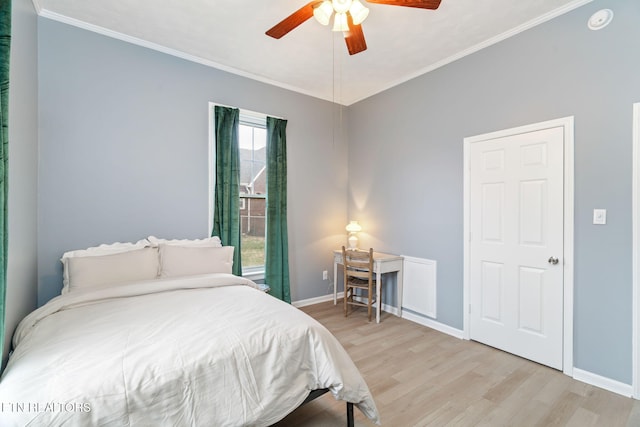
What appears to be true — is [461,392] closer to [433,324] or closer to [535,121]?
[433,324]

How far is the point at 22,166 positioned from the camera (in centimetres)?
200

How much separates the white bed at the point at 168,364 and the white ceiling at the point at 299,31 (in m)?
2.28

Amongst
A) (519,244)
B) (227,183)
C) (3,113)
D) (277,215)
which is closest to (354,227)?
(277,215)

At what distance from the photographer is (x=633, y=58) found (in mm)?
2109

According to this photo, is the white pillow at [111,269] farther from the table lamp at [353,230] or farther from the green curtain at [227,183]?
the table lamp at [353,230]

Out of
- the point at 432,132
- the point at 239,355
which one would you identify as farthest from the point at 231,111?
the point at 239,355

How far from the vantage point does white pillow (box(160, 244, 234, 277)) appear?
263 centimetres

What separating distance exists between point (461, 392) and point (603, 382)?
1.07 m

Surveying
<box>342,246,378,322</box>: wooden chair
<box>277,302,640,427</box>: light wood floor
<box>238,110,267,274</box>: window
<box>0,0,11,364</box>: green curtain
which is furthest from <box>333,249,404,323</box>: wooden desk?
<box>0,0,11,364</box>: green curtain

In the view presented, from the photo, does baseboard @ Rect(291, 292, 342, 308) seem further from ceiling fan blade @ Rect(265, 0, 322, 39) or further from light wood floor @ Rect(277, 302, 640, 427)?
ceiling fan blade @ Rect(265, 0, 322, 39)

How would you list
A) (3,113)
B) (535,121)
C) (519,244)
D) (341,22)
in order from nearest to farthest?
(3,113)
(341,22)
(535,121)
(519,244)

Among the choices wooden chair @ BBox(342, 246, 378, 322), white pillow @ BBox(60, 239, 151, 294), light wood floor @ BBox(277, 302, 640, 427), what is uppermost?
white pillow @ BBox(60, 239, 151, 294)

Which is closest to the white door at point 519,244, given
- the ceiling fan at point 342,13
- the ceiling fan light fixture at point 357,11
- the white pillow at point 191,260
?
the ceiling fan at point 342,13

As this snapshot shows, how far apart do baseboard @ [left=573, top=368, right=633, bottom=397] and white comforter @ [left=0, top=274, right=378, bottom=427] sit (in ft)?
5.98
